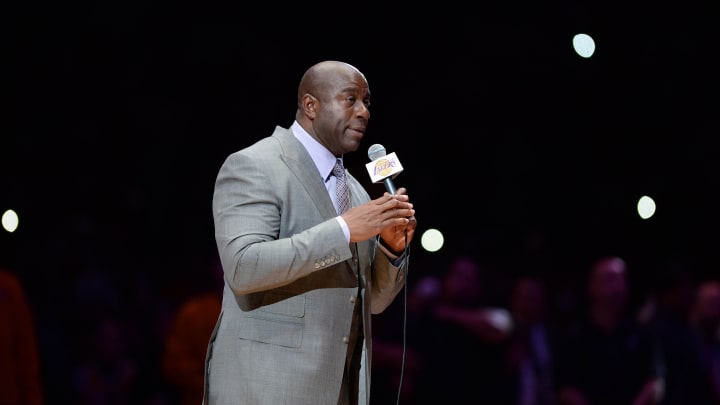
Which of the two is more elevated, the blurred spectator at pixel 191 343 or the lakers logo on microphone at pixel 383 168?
the lakers logo on microphone at pixel 383 168

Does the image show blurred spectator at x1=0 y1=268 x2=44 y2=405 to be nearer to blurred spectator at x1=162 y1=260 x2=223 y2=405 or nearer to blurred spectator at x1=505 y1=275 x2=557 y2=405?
blurred spectator at x1=162 y1=260 x2=223 y2=405

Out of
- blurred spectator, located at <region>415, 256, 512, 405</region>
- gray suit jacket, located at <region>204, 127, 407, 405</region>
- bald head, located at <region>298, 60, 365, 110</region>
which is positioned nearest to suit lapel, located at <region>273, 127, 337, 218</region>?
gray suit jacket, located at <region>204, 127, 407, 405</region>

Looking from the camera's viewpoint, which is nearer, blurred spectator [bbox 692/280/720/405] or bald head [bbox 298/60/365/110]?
bald head [bbox 298/60/365/110]

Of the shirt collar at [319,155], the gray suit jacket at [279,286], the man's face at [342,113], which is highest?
the man's face at [342,113]

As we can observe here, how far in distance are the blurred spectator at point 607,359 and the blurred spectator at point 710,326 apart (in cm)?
46

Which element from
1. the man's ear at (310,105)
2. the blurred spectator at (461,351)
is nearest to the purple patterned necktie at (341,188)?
the man's ear at (310,105)

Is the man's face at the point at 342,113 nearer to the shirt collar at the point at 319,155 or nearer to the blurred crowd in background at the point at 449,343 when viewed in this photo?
the shirt collar at the point at 319,155

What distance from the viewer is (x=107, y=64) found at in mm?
5469

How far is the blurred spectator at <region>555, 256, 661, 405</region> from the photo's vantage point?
5195 mm

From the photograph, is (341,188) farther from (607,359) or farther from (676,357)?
(676,357)

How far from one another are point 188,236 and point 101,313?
0.94 meters

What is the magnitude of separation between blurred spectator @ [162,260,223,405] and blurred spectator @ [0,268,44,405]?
615 millimetres

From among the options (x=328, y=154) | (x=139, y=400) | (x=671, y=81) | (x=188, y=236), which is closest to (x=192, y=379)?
(x=139, y=400)

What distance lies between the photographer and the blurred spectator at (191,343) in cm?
455
